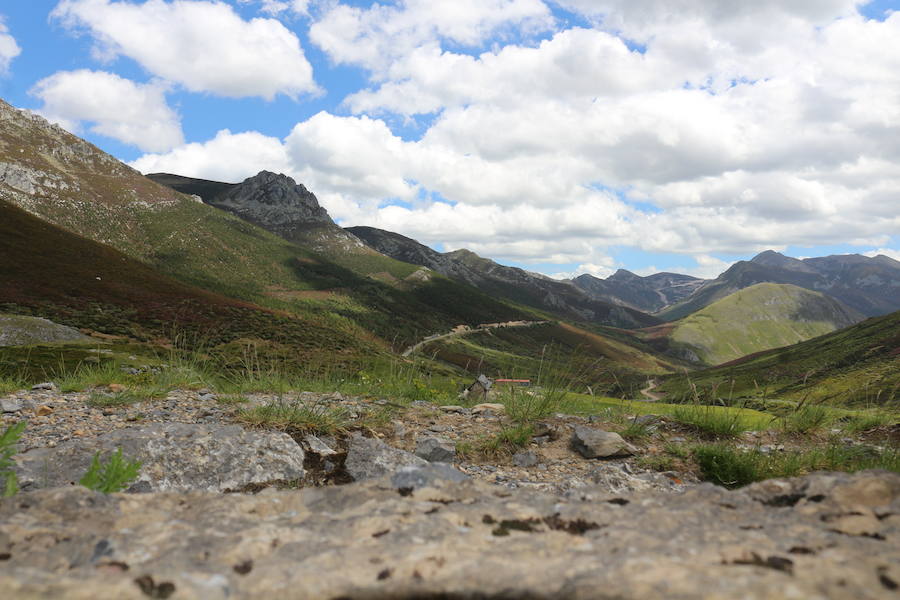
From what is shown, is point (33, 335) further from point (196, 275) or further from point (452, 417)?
point (196, 275)

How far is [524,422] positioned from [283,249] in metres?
194

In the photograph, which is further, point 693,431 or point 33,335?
point 33,335

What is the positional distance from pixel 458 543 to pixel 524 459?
4.25 meters

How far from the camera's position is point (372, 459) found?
17.6 ft

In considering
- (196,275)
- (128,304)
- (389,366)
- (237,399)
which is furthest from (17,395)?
(196,275)

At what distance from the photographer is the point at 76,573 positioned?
1.88 meters

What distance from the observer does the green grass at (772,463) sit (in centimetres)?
531

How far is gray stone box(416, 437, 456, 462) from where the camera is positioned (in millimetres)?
6012

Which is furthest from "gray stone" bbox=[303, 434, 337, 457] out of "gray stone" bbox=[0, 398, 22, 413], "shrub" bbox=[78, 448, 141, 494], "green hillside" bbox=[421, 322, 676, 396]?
"gray stone" bbox=[0, 398, 22, 413]

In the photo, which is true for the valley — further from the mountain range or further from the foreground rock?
the mountain range

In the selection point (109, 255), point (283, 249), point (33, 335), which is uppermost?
point (283, 249)

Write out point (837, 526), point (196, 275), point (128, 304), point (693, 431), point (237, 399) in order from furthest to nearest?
point (196, 275) → point (128, 304) → point (693, 431) → point (237, 399) → point (837, 526)

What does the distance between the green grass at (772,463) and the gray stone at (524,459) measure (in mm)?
2121

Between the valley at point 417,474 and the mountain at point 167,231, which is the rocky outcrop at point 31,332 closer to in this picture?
the valley at point 417,474
